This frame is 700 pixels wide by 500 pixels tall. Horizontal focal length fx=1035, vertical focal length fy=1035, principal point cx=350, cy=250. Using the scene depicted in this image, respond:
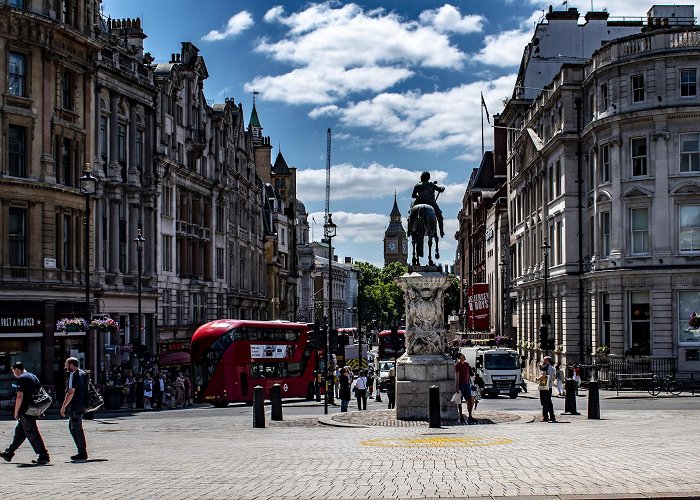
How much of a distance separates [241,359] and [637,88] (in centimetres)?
2331

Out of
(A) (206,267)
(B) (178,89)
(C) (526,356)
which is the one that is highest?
(B) (178,89)

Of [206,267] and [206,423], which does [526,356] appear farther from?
[206,423]

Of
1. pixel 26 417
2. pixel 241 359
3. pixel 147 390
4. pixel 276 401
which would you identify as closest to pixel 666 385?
pixel 241 359

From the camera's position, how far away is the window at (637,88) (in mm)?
50594

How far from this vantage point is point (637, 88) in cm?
5081

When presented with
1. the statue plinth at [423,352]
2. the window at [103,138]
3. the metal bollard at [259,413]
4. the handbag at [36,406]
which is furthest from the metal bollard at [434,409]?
the window at [103,138]

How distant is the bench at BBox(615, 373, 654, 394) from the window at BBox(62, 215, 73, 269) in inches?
1021

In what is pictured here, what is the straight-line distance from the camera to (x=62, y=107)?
→ 4703 cm

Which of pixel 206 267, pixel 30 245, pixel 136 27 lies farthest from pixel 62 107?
pixel 206 267

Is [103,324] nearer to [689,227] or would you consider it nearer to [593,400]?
[593,400]

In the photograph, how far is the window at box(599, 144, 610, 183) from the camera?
52.6 meters

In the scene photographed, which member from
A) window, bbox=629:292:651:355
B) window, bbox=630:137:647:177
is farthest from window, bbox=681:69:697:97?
window, bbox=629:292:651:355

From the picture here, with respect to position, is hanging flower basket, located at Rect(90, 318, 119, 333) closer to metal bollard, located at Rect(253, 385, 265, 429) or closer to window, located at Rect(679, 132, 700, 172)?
metal bollard, located at Rect(253, 385, 265, 429)

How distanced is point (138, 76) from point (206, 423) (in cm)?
2885
